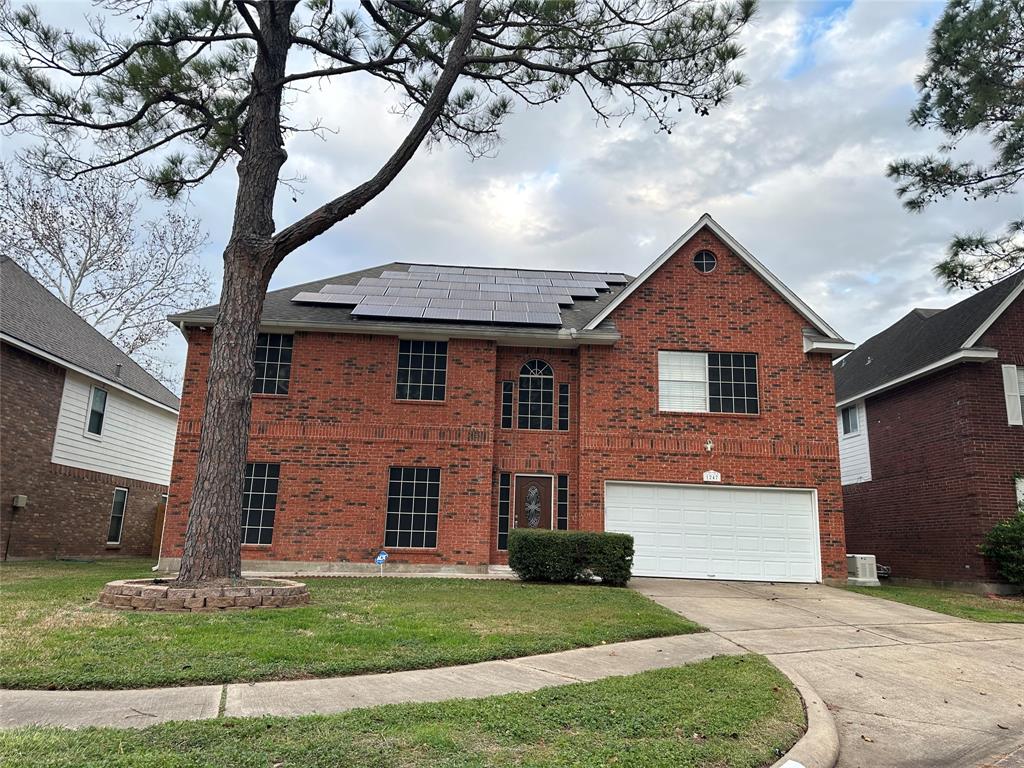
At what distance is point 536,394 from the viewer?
16094 mm

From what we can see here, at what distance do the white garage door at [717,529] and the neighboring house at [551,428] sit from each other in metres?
0.04

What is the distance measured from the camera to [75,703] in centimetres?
435

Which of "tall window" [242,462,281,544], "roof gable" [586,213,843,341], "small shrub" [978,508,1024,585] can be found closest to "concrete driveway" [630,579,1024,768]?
"small shrub" [978,508,1024,585]

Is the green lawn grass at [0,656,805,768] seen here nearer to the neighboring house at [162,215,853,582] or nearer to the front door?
the neighboring house at [162,215,853,582]

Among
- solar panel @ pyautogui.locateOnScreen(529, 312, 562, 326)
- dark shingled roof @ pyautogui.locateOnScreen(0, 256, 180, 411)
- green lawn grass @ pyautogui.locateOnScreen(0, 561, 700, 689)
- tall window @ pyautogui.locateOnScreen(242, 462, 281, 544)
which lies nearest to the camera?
green lawn grass @ pyautogui.locateOnScreen(0, 561, 700, 689)

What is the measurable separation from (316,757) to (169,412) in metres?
21.8

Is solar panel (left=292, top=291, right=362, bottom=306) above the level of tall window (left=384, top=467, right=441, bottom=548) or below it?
above

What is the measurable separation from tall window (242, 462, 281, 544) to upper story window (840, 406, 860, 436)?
16135 millimetres

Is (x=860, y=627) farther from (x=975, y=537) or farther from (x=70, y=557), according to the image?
(x=70, y=557)

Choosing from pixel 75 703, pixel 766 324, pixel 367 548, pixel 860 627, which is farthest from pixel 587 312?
pixel 75 703

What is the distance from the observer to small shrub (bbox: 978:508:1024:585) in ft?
46.5

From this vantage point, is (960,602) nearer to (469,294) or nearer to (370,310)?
(469,294)

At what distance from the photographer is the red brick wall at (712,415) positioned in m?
→ 15.2

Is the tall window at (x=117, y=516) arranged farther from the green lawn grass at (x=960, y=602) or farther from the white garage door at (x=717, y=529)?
the green lawn grass at (x=960, y=602)
